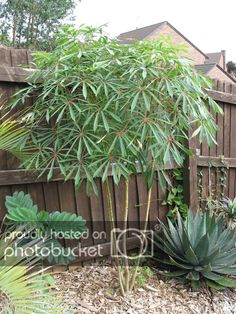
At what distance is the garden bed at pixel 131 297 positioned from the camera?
6.86 feet

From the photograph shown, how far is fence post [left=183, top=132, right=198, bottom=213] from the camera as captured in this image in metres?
3.00

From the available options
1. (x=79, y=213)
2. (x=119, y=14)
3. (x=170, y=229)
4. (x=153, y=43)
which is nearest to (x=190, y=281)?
(x=170, y=229)

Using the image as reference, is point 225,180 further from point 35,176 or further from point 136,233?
point 35,176

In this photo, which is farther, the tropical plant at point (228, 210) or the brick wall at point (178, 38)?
the brick wall at point (178, 38)

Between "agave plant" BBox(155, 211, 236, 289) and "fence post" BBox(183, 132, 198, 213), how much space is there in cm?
41

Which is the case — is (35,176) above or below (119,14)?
below

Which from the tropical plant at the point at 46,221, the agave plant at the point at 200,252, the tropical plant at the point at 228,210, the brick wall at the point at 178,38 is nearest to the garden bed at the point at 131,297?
the agave plant at the point at 200,252

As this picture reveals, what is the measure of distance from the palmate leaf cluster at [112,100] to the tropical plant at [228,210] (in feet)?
5.03

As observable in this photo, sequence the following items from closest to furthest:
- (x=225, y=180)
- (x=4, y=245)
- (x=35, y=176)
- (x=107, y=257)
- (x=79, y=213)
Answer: (x=4, y=245), (x=35, y=176), (x=79, y=213), (x=107, y=257), (x=225, y=180)

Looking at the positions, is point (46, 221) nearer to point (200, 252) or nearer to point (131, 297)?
point (131, 297)

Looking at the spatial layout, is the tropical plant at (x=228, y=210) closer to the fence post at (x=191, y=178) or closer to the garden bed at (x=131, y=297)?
the fence post at (x=191, y=178)

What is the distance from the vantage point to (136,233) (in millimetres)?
2826

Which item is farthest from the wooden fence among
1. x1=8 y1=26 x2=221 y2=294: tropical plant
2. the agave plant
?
the agave plant

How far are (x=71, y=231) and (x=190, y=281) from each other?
108 centimetres
